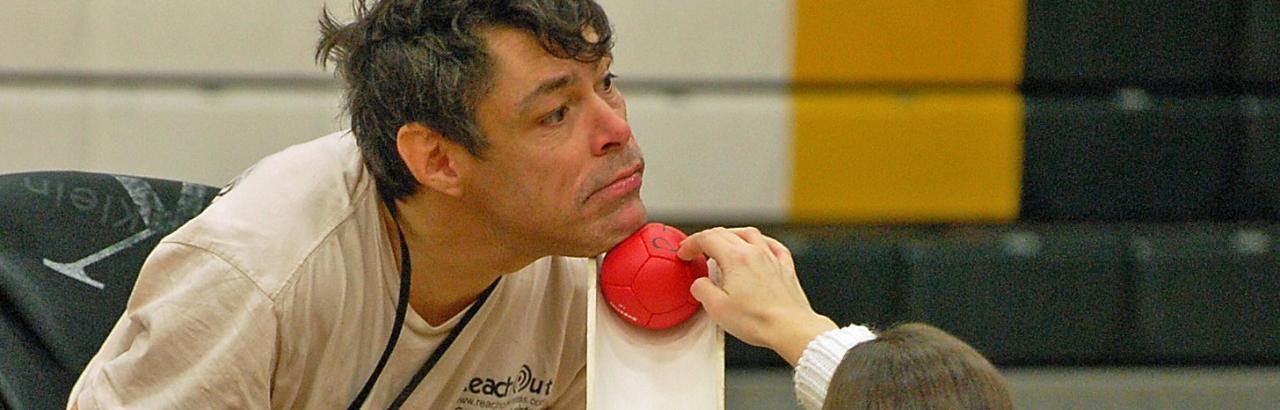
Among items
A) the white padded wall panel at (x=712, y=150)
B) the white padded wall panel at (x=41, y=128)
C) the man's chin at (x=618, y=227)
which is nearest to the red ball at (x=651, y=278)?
the man's chin at (x=618, y=227)

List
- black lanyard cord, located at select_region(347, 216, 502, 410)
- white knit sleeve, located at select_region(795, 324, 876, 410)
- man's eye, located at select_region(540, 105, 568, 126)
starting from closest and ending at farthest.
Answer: white knit sleeve, located at select_region(795, 324, 876, 410)
man's eye, located at select_region(540, 105, 568, 126)
black lanyard cord, located at select_region(347, 216, 502, 410)

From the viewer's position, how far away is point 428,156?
2.18 m

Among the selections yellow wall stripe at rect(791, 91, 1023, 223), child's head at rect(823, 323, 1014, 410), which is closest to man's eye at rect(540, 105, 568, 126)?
child's head at rect(823, 323, 1014, 410)

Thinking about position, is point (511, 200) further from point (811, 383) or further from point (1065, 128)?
point (1065, 128)

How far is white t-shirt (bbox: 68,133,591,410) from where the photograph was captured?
81.0 inches

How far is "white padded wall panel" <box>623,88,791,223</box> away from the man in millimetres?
1515

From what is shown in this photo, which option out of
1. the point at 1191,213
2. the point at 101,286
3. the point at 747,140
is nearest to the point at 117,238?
the point at 101,286

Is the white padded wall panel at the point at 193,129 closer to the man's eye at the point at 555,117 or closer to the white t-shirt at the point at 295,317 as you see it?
the white t-shirt at the point at 295,317

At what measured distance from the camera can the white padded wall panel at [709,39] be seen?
149 inches

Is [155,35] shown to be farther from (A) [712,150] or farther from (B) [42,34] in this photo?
(A) [712,150]

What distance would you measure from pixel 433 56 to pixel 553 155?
0.66ft

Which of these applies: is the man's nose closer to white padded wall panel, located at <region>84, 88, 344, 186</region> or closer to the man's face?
Answer: the man's face

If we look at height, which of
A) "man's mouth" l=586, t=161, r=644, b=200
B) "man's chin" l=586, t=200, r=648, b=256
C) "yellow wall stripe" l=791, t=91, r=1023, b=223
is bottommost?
"yellow wall stripe" l=791, t=91, r=1023, b=223

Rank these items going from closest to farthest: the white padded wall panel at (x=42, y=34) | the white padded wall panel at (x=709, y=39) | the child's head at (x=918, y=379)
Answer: the child's head at (x=918, y=379), the white padded wall panel at (x=42, y=34), the white padded wall panel at (x=709, y=39)
